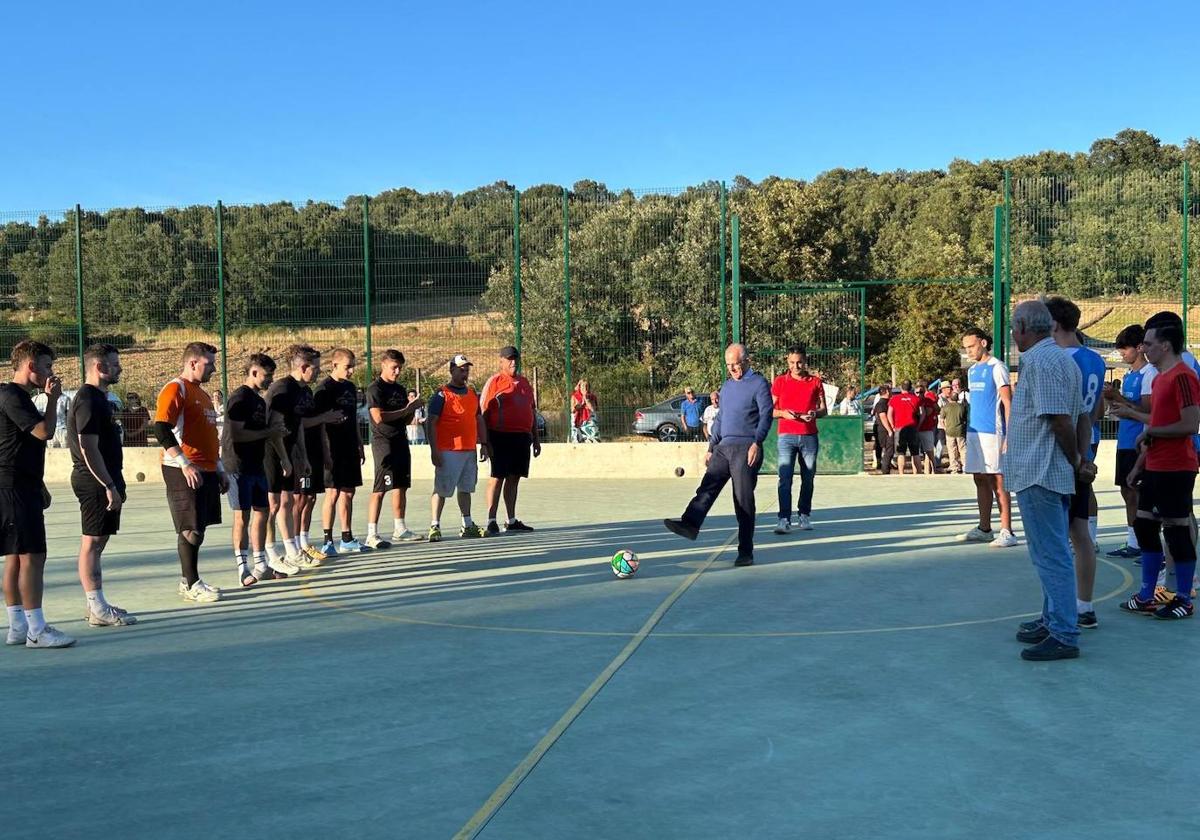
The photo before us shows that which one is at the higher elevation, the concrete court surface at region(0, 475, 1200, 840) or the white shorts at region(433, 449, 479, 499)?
the white shorts at region(433, 449, 479, 499)

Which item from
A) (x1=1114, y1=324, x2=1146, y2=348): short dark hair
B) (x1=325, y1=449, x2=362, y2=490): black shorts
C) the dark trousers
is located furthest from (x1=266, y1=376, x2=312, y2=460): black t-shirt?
(x1=1114, y1=324, x2=1146, y2=348): short dark hair

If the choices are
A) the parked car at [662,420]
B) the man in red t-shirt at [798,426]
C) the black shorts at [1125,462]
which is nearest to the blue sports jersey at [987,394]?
the black shorts at [1125,462]

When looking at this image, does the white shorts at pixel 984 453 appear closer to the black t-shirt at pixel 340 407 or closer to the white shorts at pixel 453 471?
the white shorts at pixel 453 471

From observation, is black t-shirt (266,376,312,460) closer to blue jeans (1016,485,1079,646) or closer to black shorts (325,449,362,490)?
black shorts (325,449,362,490)

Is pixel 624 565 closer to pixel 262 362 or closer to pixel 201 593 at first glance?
pixel 201 593

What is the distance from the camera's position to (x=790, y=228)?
3928cm

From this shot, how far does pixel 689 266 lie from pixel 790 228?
20.0 metres

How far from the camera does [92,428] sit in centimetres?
753

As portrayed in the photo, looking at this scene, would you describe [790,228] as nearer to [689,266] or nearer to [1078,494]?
[689,266]

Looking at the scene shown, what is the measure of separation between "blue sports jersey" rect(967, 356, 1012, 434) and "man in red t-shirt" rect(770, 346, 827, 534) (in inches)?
74.6

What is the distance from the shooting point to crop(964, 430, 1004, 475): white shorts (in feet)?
35.2

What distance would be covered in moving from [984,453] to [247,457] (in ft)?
21.7

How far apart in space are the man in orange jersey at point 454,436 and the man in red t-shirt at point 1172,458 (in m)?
6.54

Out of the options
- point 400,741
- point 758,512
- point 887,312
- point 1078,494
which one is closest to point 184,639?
point 400,741
